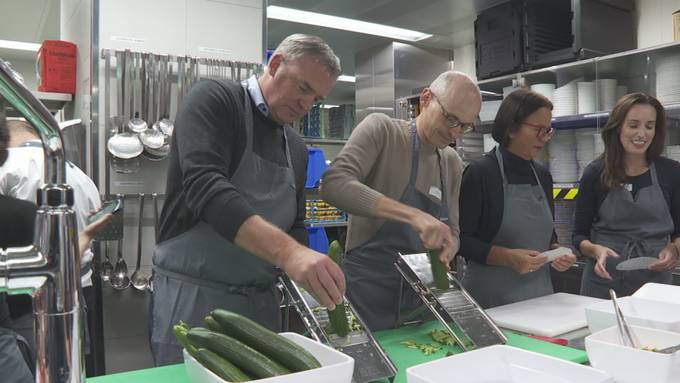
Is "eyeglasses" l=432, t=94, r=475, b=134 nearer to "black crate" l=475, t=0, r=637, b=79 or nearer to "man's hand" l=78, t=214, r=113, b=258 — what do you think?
"man's hand" l=78, t=214, r=113, b=258

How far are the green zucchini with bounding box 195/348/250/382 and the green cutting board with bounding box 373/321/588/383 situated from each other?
1.36ft

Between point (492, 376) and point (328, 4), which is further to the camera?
point (328, 4)

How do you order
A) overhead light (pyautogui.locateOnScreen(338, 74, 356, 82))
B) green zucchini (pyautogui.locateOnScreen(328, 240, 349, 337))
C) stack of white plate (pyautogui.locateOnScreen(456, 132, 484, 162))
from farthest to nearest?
overhead light (pyautogui.locateOnScreen(338, 74, 356, 82))
stack of white plate (pyautogui.locateOnScreen(456, 132, 484, 162))
green zucchini (pyautogui.locateOnScreen(328, 240, 349, 337))

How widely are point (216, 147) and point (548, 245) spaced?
5.50ft

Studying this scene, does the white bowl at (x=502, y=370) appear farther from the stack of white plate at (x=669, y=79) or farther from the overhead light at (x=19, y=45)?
the overhead light at (x=19, y=45)

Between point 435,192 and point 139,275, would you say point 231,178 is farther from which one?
point 139,275

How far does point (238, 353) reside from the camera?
3.26ft

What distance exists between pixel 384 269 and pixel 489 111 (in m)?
2.85

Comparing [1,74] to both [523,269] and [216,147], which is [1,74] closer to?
[216,147]

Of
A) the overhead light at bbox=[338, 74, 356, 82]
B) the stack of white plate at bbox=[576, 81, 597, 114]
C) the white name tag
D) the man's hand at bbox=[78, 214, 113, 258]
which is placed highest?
the overhead light at bbox=[338, 74, 356, 82]

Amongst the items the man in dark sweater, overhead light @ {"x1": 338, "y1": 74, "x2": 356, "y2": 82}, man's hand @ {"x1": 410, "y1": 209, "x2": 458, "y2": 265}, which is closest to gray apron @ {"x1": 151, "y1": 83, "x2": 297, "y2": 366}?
the man in dark sweater

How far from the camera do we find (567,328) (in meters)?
1.74

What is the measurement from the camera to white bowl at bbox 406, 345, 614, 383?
40.3 inches

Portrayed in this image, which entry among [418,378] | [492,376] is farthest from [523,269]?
[418,378]
